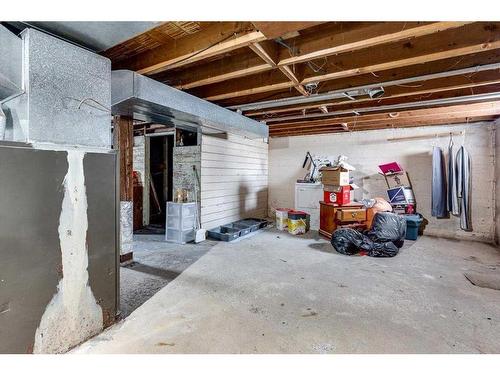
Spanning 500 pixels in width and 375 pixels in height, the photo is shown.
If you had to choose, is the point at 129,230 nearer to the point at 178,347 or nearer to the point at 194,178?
the point at 194,178

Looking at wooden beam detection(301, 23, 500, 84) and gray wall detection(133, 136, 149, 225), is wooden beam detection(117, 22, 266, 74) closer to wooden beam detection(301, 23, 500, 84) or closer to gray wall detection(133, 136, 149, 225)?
wooden beam detection(301, 23, 500, 84)

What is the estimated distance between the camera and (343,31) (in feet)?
6.66

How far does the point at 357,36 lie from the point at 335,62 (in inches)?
25.1

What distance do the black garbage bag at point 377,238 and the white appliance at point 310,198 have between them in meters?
1.62

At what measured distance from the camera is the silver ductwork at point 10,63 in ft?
4.65

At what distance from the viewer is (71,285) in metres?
1.69

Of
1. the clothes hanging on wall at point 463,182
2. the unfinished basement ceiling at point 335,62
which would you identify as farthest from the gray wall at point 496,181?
the unfinished basement ceiling at point 335,62

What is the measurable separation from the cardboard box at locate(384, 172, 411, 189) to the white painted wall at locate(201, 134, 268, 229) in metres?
2.94

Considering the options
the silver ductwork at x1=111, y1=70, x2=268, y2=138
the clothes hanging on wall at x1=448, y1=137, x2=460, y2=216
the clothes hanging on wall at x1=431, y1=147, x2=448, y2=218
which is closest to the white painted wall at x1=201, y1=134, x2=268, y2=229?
the silver ductwork at x1=111, y1=70, x2=268, y2=138

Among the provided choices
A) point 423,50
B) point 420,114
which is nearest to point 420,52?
point 423,50

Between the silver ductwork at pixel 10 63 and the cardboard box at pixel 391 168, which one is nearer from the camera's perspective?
the silver ductwork at pixel 10 63

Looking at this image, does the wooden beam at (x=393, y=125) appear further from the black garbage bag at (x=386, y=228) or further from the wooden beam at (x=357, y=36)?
the wooden beam at (x=357, y=36)

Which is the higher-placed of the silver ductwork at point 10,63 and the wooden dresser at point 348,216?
the silver ductwork at point 10,63
